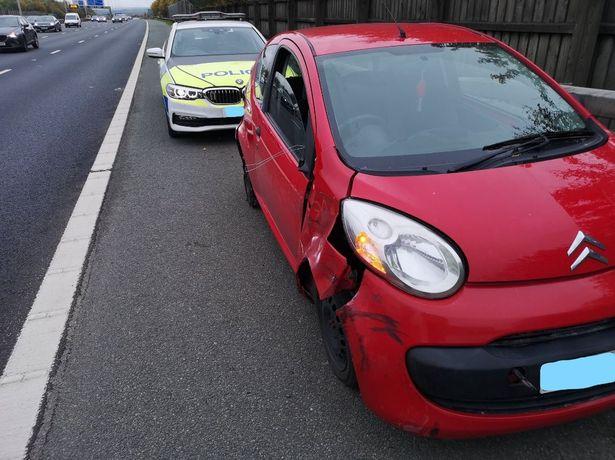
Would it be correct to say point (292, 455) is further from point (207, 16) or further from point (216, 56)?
point (207, 16)

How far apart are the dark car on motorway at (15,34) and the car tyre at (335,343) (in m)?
25.1

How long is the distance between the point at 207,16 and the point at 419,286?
1093cm

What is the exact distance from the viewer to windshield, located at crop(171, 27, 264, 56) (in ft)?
25.1

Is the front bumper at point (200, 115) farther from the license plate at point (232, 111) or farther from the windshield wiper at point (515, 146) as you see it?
the windshield wiper at point (515, 146)

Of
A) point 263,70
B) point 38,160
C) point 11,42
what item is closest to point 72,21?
point 11,42

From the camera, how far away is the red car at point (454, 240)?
171cm

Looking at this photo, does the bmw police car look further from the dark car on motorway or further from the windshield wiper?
the dark car on motorway

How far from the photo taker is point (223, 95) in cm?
662

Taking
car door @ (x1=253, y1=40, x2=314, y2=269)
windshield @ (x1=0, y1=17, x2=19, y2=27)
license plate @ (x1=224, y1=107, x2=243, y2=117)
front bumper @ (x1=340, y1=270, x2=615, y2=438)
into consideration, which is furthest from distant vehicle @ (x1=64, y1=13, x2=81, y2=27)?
front bumper @ (x1=340, y1=270, x2=615, y2=438)

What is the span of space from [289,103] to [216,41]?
5.43 m

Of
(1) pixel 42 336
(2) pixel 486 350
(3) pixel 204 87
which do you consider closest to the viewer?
(2) pixel 486 350

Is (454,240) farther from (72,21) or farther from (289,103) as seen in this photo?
(72,21)

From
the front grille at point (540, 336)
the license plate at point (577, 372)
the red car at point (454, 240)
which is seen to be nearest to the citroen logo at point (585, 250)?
the red car at point (454, 240)

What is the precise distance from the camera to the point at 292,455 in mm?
2059
